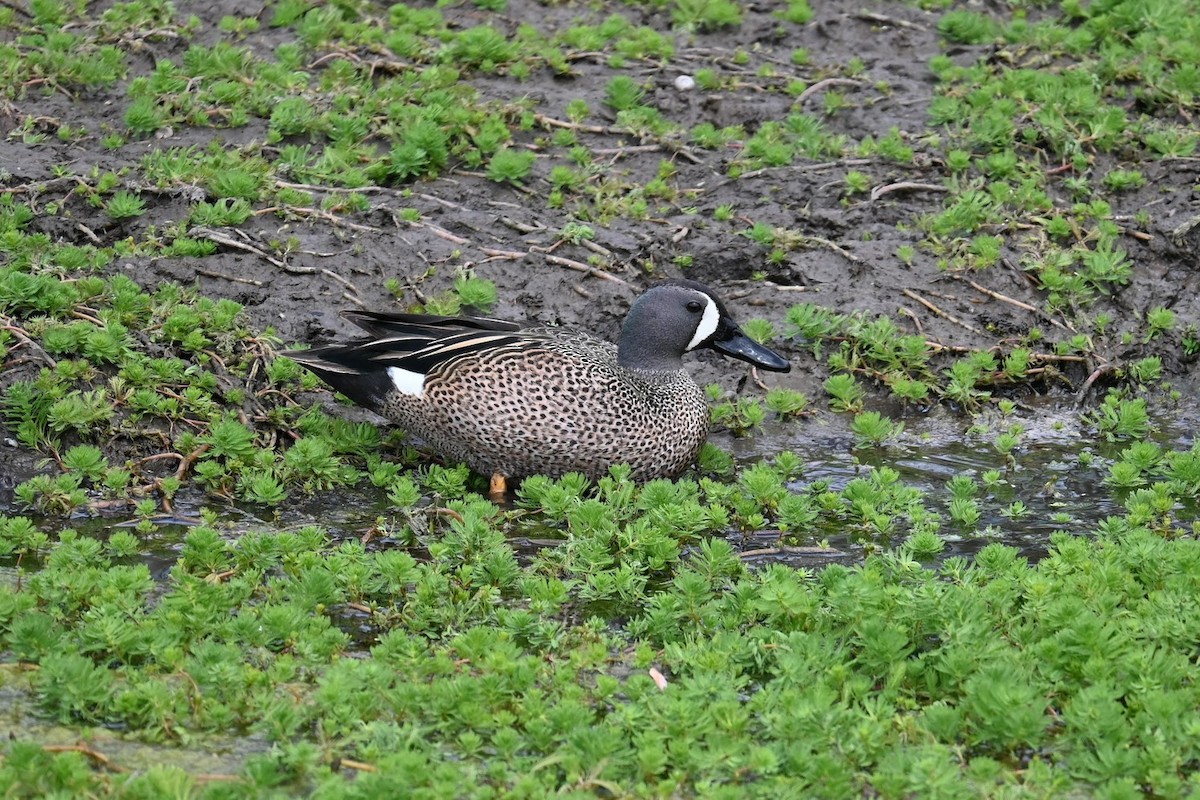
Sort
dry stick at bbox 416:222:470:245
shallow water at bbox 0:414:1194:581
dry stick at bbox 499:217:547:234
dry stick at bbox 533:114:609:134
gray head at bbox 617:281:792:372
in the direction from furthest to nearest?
dry stick at bbox 533:114:609:134 < dry stick at bbox 499:217:547:234 < dry stick at bbox 416:222:470:245 < gray head at bbox 617:281:792:372 < shallow water at bbox 0:414:1194:581

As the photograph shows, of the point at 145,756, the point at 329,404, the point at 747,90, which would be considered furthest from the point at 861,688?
the point at 747,90

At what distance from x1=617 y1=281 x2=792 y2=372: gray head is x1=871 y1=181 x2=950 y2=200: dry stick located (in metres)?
2.06

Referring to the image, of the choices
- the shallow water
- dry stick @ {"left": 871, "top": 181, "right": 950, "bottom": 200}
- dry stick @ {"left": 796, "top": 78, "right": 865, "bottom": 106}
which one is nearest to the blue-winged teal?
the shallow water

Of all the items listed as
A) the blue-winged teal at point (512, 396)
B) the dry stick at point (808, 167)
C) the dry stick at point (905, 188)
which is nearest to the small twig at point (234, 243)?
the blue-winged teal at point (512, 396)

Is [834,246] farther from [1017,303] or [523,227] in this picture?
[523,227]

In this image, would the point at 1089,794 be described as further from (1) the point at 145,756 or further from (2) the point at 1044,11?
(2) the point at 1044,11

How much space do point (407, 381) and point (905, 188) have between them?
3.49 meters

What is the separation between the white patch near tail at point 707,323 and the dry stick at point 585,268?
0.98m

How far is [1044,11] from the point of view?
10.6 m

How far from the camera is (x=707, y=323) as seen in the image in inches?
280

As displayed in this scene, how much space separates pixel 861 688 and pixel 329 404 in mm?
3443

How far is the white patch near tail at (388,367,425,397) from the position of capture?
671cm

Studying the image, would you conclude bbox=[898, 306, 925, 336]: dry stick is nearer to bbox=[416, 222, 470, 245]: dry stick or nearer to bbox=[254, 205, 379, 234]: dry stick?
bbox=[416, 222, 470, 245]: dry stick

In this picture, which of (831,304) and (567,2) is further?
(567,2)
